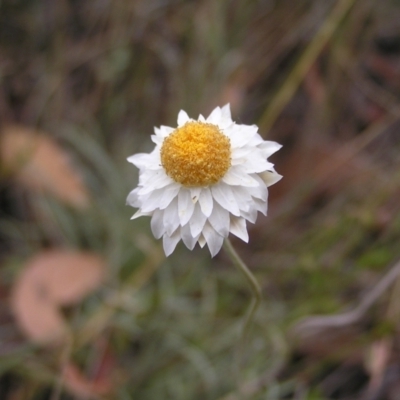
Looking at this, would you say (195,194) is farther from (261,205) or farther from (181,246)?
(181,246)

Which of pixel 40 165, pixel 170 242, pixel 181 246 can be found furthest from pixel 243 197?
pixel 40 165

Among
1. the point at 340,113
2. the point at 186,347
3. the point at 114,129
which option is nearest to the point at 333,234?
the point at 186,347

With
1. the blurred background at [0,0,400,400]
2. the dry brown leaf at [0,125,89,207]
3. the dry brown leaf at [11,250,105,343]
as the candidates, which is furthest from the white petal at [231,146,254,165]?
the dry brown leaf at [0,125,89,207]

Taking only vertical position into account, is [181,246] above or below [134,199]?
above

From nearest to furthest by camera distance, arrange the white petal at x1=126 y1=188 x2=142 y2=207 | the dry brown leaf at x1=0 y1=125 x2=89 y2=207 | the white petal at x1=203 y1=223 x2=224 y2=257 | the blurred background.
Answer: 1. the white petal at x1=203 y1=223 x2=224 y2=257
2. the white petal at x1=126 y1=188 x2=142 y2=207
3. the blurred background
4. the dry brown leaf at x1=0 y1=125 x2=89 y2=207

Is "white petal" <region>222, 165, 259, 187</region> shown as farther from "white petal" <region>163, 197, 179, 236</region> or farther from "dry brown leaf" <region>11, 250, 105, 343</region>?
"dry brown leaf" <region>11, 250, 105, 343</region>

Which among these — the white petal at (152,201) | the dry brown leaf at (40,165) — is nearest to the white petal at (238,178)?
the white petal at (152,201)
